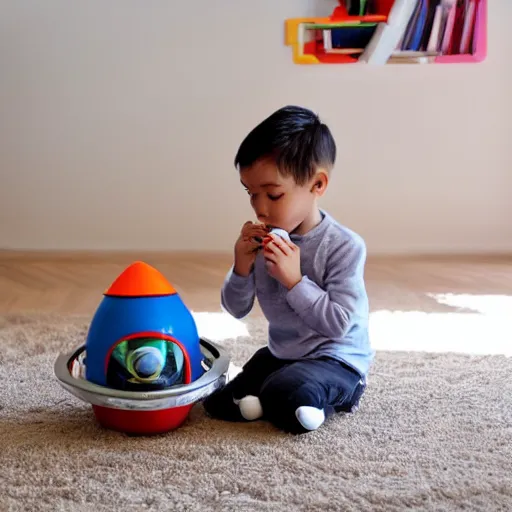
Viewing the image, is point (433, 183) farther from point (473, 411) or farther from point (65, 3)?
point (473, 411)

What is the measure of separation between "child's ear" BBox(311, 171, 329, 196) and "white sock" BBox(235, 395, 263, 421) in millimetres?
342

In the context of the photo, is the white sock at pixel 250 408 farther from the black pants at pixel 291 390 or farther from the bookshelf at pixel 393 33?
→ the bookshelf at pixel 393 33

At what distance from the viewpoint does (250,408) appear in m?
1.08

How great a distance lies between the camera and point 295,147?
3.65 ft

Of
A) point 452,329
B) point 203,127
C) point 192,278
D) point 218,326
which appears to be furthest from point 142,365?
point 203,127

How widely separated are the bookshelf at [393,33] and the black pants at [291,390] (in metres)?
1.93

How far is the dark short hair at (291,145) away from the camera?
1.10 meters

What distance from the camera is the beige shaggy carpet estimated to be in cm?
81

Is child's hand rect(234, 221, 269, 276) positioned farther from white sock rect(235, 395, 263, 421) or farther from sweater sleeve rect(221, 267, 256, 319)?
white sock rect(235, 395, 263, 421)

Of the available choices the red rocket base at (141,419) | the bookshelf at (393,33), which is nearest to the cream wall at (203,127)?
the bookshelf at (393,33)

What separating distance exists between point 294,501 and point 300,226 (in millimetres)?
502

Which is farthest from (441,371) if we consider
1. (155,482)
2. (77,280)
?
(77,280)

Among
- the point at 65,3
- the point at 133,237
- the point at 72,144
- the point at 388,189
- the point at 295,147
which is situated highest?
the point at 65,3

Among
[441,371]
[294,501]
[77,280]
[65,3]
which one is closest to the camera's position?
[294,501]
